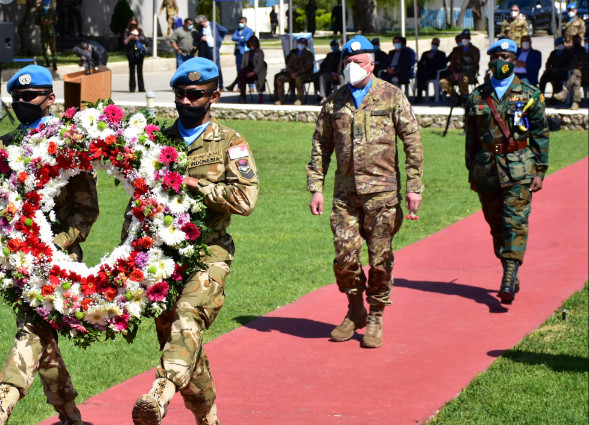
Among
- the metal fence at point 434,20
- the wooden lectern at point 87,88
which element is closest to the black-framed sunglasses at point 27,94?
the wooden lectern at point 87,88

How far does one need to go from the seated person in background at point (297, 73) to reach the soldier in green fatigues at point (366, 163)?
17316mm

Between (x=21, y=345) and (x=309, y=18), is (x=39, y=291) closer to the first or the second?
(x=21, y=345)

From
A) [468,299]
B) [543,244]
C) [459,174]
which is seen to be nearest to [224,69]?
[459,174]

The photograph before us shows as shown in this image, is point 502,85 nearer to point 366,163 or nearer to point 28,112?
point 366,163

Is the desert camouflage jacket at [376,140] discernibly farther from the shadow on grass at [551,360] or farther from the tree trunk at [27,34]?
the tree trunk at [27,34]

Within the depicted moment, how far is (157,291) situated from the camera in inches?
218

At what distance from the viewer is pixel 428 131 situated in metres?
22.3

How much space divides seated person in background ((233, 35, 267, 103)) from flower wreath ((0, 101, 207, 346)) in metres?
20.6

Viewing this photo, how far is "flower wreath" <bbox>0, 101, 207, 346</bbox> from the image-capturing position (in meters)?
5.52

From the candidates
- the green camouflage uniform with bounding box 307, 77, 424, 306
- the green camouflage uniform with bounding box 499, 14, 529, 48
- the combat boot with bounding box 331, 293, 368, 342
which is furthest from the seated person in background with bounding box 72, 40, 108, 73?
the green camouflage uniform with bounding box 307, 77, 424, 306

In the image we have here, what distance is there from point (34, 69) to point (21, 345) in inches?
63.7

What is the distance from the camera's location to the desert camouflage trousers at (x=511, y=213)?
31.6ft

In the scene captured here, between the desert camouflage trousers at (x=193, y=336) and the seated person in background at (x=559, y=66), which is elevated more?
the seated person in background at (x=559, y=66)

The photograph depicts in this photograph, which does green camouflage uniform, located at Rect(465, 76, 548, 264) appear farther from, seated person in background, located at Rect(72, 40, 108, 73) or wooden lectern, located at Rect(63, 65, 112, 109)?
seated person in background, located at Rect(72, 40, 108, 73)
